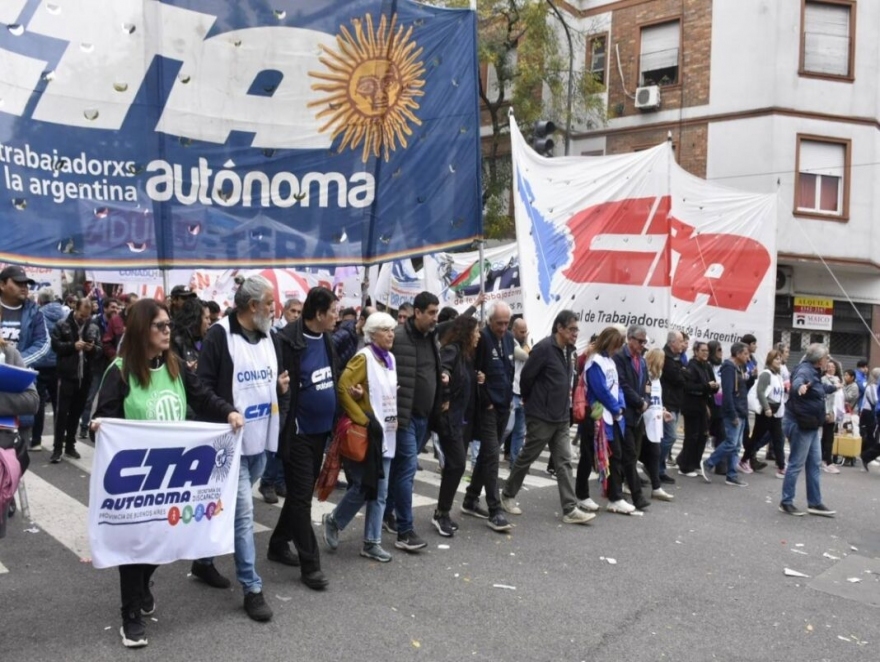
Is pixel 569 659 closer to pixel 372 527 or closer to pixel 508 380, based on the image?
pixel 372 527

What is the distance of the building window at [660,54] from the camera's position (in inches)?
936

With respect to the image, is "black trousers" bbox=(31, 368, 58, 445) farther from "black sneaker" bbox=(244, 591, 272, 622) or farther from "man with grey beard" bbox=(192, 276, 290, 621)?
"black sneaker" bbox=(244, 591, 272, 622)

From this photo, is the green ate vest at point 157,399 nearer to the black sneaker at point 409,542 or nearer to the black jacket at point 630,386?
the black sneaker at point 409,542

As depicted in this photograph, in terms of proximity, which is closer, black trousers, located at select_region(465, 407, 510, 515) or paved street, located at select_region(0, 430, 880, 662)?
paved street, located at select_region(0, 430, 880, 662)

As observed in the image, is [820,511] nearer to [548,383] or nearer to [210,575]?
[548,383]

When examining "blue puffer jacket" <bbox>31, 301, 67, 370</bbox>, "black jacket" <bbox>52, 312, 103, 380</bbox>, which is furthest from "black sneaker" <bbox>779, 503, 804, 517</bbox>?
"blue puffer jacket" <bbox>31, 301, 67, 370</bbox>

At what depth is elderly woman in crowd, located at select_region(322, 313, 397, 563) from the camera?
18.4 feet

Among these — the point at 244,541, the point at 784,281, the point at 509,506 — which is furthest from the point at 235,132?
the point at 784,281

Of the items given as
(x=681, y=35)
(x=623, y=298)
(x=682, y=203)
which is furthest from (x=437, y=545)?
(x=681, y=35)

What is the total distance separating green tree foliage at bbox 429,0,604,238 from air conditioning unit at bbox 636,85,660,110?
1.19 m

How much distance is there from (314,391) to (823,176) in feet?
68.3

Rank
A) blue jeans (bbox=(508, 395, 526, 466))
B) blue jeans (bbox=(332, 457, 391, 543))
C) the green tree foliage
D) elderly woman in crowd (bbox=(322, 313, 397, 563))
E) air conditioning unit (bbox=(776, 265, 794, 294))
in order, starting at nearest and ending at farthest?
1. elderly woman in crowd (bbox=(322, 313, 397, 563))
2. blue jeans (bbox=(332, 457, 391, 543))
3. blue jeans (bbox=(508, 395, 526, 466))
4. air conditioning unit (bbox=(776, 265, 794, 294))
5. the green tree foliage

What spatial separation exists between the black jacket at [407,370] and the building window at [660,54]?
66.5ft

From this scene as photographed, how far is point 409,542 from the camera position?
613cm
